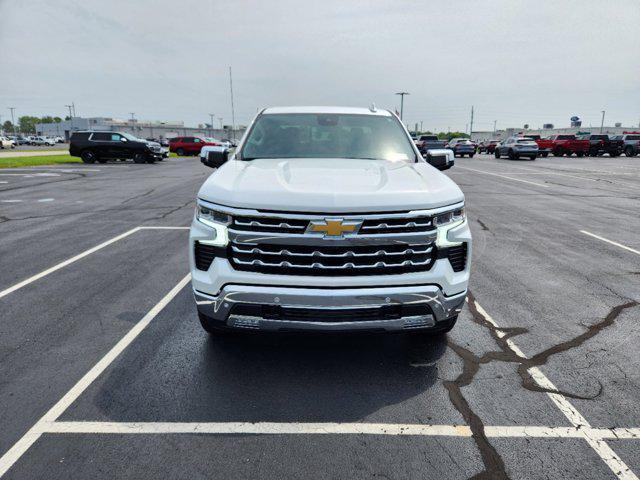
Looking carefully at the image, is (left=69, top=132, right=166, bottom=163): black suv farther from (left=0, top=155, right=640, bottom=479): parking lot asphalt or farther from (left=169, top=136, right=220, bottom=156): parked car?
(left=0, top=155, right=640, bottom=479): parking lot asphalt

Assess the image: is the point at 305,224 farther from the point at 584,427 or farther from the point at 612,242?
the point at 612,242

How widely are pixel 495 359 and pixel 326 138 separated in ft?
8.63

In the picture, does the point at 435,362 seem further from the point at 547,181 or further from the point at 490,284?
the point at 547,181

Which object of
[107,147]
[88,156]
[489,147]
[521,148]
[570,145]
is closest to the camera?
[107,147]

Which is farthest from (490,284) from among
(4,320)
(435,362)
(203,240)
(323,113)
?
(4,320)

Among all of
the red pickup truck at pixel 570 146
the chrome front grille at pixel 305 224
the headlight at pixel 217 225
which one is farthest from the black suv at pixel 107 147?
the red pickup truck at pixel 570 146

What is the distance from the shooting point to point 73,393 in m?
3.10

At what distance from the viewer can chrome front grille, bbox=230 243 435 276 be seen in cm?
298

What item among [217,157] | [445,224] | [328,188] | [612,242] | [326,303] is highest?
[217,157]

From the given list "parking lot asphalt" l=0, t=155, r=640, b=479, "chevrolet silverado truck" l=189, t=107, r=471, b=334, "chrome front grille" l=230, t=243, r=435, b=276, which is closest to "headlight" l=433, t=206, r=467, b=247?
"chevrolet silverado truck" l=189, t=107, r=471, b=334

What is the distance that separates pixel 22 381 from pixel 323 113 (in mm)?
3742

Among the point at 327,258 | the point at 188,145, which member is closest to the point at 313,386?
the point at 327,258

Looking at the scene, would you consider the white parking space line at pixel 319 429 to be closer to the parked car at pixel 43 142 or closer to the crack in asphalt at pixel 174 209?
the crack in asphalt at pixel 174 209

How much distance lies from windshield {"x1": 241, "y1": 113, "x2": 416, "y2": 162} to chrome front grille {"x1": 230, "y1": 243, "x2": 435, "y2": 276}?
1.61 metres
